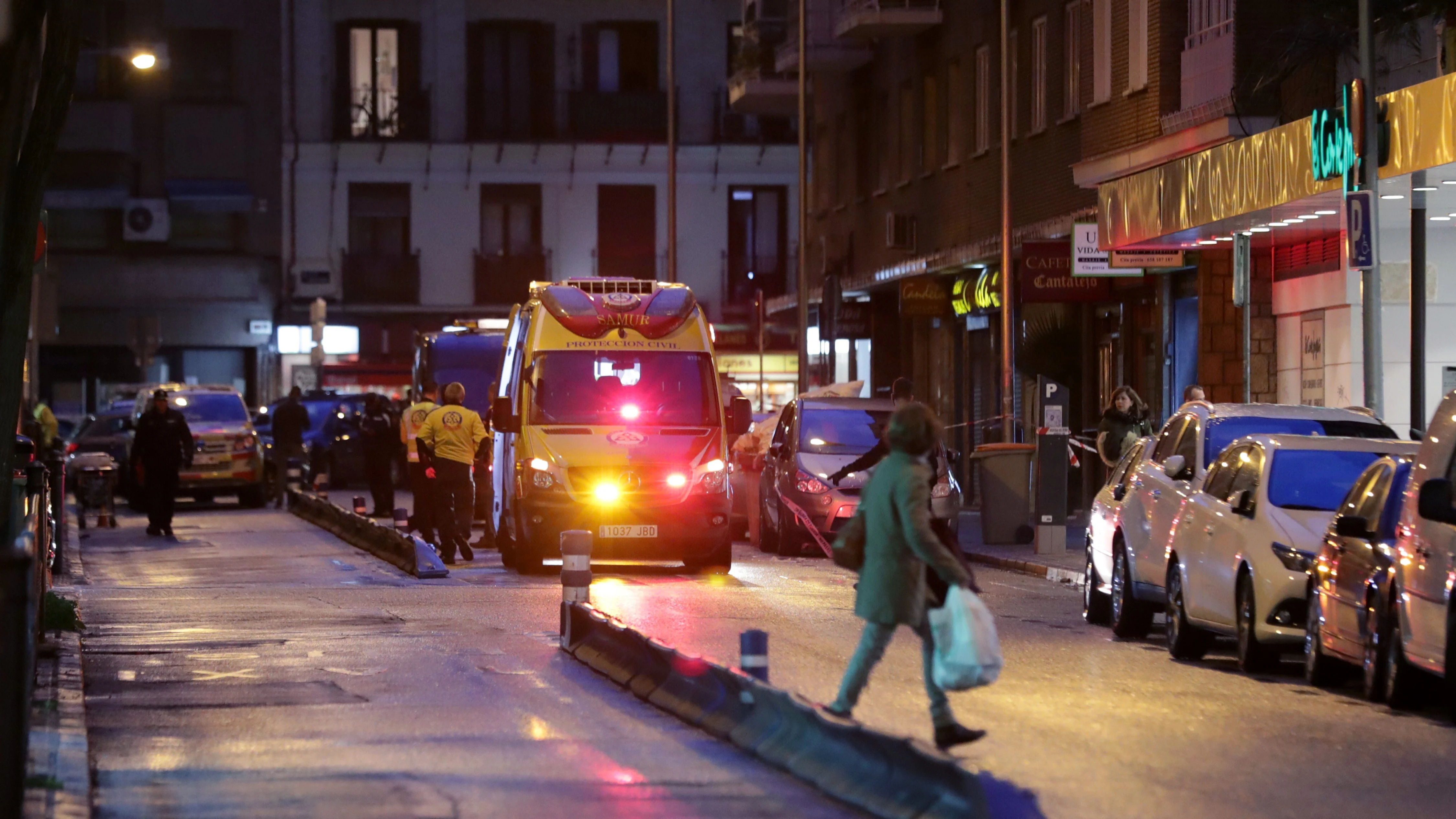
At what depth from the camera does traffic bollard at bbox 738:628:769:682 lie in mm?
11367

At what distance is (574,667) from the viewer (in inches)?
581

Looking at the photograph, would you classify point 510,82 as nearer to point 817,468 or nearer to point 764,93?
point 764,93

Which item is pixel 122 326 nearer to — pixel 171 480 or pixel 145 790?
pixel 171 480

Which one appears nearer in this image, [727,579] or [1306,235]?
[727,579]

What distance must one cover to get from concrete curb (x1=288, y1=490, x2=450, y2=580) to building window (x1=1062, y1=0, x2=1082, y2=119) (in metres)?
11.2

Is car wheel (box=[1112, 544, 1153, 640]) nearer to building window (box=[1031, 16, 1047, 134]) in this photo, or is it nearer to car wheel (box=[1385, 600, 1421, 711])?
car wheel (box=[1385, 600, 1421, 711])

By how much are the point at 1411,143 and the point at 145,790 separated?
13296 mm

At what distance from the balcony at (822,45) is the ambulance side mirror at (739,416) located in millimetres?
22713

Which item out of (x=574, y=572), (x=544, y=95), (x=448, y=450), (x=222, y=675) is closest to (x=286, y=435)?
(x=448, y=450)

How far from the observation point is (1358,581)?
13508 mm

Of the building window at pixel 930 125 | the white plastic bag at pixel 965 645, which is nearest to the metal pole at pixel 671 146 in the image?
the building window at pixel 930 125

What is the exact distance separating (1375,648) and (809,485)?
46.5 feet

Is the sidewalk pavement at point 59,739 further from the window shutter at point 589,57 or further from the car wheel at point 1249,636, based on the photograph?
the window shutter at point 589,57

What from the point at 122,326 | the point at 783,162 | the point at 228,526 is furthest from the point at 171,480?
the point at 783,162
